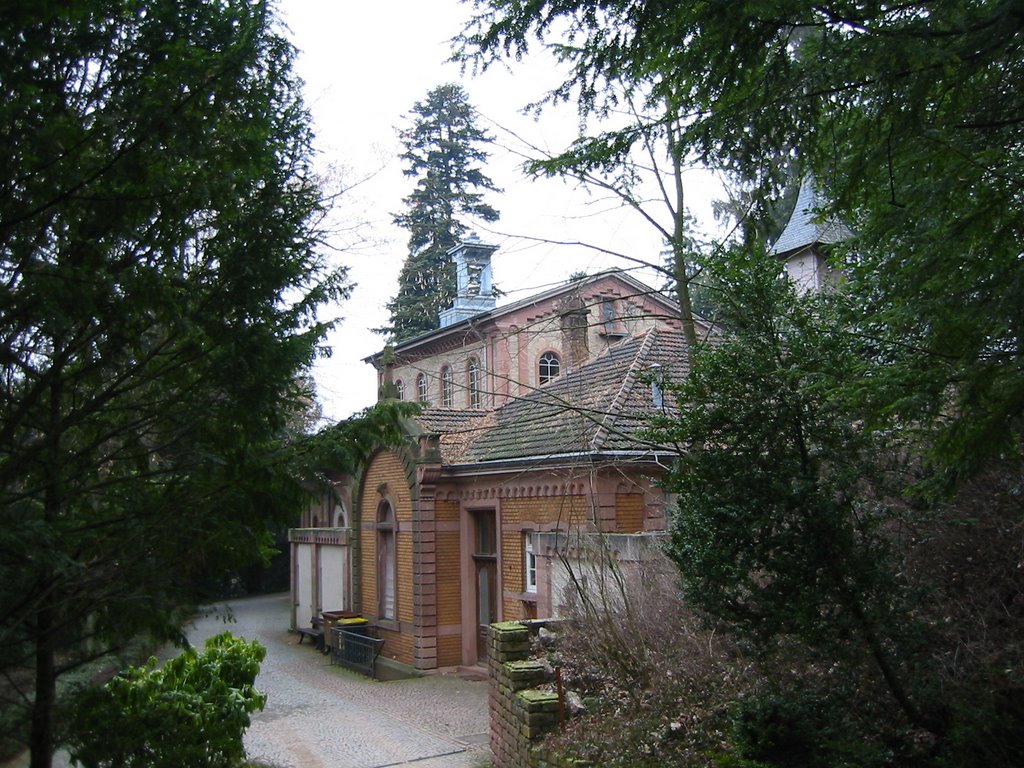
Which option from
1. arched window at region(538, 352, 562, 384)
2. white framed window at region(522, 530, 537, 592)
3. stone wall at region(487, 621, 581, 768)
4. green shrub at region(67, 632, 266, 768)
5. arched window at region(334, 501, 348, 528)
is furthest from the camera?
arched window at region(538, 352, 562, 384)

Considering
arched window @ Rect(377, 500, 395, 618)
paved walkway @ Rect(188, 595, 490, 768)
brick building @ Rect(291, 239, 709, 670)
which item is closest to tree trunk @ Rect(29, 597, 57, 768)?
paved walkway @ Rect(188, 595, 490, 768)

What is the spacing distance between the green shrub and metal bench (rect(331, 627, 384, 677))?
10.1 metres

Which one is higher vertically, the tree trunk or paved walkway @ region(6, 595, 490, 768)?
the tree trunk

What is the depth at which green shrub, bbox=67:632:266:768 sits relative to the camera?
285 inches

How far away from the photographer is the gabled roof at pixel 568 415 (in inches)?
618

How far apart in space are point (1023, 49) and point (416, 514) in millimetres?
17043

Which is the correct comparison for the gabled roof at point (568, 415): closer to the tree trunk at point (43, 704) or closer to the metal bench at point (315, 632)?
the metal bench at point (315, 632)

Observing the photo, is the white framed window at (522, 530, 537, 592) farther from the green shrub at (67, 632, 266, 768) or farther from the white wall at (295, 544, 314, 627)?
the white wall at (295, 544, 314, 627)

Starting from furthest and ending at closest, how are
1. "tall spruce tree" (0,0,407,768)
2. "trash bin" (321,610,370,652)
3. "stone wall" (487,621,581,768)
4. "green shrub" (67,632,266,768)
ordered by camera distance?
"trash bin" (321,610,370,652), "stone wall" (487,621,581,768), "green shrub" (67,632,266,768), "tall spruce tree" (0,0,407,768)

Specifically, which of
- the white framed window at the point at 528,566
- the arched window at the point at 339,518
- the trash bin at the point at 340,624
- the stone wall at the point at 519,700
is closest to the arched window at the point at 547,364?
the arched window at the point at 339,518

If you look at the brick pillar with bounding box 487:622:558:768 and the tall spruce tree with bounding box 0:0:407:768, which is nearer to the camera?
the tall spruce tree with bounding box 0:0:407:768

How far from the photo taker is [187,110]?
568cm

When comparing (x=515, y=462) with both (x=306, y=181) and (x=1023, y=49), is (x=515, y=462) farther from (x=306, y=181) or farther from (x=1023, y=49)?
(x=1023, y=49)

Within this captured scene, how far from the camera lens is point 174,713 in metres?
8.62
